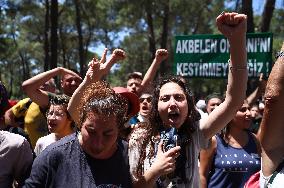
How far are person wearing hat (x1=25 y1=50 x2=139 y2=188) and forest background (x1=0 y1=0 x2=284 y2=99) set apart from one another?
1469 centimetres

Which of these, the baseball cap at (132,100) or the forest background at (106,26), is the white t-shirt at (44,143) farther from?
the forest background at (106,26)

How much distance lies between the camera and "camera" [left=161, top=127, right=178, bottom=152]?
257 cm

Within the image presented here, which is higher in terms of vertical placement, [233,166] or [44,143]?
[44,143]

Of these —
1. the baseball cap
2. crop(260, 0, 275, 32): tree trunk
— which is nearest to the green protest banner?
crop(260, 0, 275, 32): tree trunk

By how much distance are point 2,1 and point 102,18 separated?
42.2 ft

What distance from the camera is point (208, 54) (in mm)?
8016

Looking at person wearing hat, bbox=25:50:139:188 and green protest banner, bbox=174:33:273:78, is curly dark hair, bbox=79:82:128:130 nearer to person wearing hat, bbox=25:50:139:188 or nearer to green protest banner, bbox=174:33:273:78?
person wearing hat, bbox=25:50:139:188

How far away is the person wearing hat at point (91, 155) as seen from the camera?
216 cm

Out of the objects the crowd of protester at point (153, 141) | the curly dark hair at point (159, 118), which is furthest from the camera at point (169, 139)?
the curly dark hair at point (159, 118)

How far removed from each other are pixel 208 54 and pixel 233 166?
4.27 meters

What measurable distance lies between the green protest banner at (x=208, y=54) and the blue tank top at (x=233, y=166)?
379 centimetres

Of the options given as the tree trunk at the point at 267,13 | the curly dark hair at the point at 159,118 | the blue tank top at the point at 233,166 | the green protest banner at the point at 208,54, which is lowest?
the blue tank top at the point at 233,166

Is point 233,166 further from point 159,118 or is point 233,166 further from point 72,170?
point 72,170

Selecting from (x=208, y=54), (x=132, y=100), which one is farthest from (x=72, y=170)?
(x=208, y=54)
